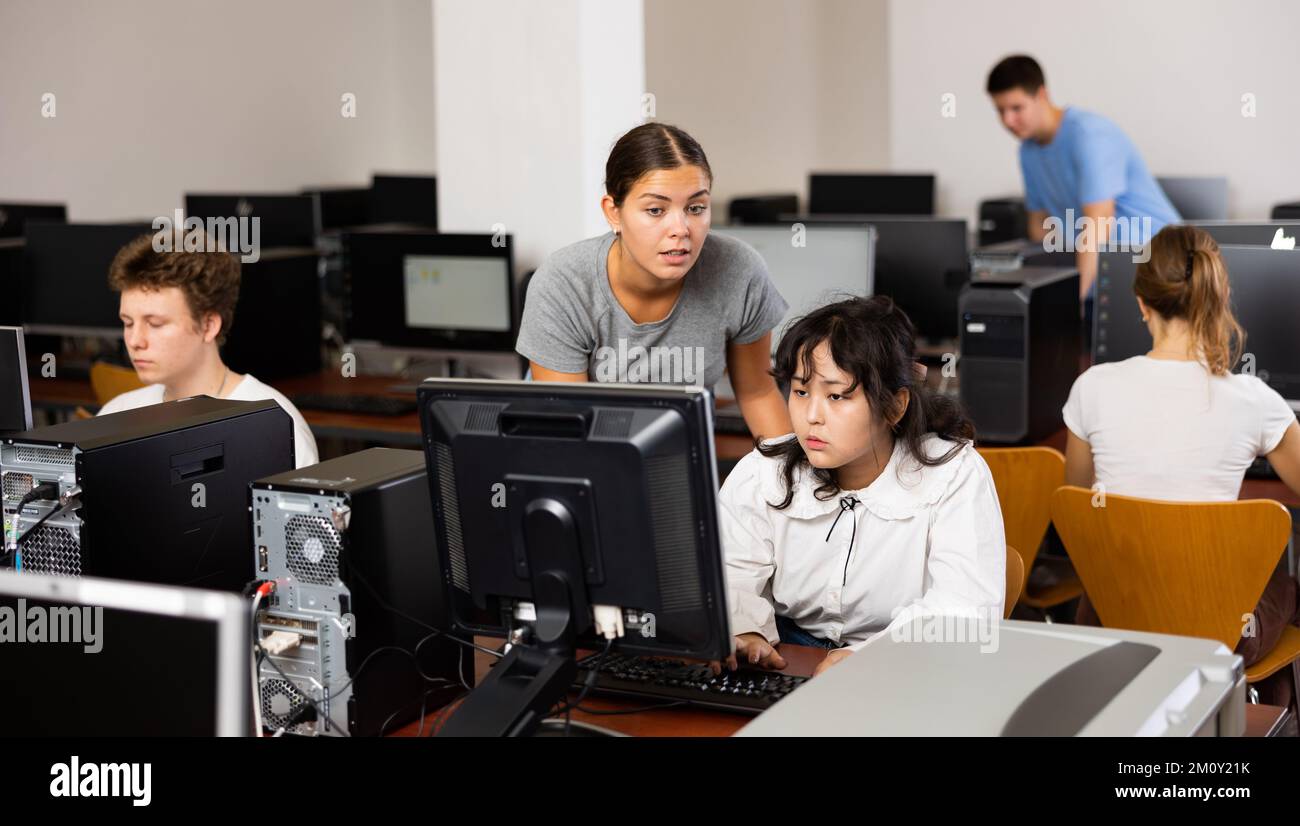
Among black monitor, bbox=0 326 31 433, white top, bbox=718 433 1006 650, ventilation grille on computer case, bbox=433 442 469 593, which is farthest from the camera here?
black monitor, bbox=0 326 31 433

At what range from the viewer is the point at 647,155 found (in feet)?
7.57

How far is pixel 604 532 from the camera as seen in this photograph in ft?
4.83

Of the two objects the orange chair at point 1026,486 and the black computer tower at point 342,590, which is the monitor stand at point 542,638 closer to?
the black computer tower at point 342,590

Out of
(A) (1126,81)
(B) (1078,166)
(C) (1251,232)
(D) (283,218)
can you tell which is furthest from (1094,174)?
(D) (283,218)

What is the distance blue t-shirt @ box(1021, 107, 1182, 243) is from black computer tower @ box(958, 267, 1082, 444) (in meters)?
1.24

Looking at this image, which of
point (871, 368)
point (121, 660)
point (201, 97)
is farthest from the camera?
point (201, 97)

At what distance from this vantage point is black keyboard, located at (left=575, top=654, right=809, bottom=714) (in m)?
1.64

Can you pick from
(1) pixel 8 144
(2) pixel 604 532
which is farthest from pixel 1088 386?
(1) pixel 8 144

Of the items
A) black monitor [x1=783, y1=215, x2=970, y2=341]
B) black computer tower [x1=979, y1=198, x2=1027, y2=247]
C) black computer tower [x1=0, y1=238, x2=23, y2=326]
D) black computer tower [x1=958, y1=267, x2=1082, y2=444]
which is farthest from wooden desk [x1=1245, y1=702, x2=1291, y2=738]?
black computer tower [x1=979, y1=198, x2=1027, y2=247]

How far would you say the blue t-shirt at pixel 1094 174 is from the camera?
446cm

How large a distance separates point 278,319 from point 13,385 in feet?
8.07

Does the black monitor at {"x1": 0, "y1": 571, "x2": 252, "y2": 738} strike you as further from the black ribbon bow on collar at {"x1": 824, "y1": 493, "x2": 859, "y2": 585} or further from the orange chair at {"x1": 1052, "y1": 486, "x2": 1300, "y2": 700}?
the orange chair at {"x1": 1052, "y1": 486, "x2": 1300, "y2": 700}

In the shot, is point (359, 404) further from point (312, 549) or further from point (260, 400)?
point (312, 549)
